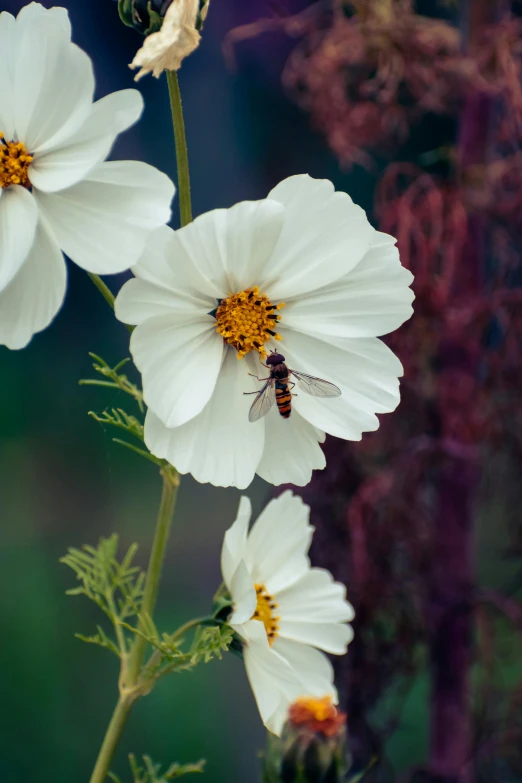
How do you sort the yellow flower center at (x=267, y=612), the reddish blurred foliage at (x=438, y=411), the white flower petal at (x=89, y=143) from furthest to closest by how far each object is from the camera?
the reddish blurred foliage at (x=438, y=411)
the yellow flower center at (x=267, y=612)
the white flower petal at (x=89, y=143)

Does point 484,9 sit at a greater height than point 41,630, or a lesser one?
greater

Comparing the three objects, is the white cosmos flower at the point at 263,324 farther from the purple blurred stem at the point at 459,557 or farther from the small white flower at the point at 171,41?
the purple blurred stem at the point at 459,557

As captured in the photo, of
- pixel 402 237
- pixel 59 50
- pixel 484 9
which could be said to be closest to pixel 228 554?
pixel 59 50

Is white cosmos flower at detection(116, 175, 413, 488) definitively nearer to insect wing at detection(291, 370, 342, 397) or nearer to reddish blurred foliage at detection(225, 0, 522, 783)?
insect wing at detection(291, 370, 342, 397)

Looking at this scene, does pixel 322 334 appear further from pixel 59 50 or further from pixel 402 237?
pixel 402 237

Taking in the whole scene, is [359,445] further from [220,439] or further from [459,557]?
[220,439]

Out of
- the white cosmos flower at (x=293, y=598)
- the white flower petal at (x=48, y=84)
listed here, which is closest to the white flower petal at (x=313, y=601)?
the white cosmos flower at (x=293, y=598)
